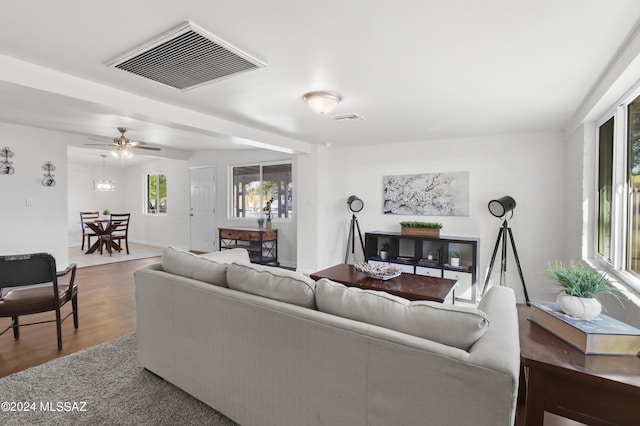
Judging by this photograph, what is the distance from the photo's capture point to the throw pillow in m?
1.94

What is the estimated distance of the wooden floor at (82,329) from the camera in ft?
8.16

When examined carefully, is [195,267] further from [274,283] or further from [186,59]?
[186,59]

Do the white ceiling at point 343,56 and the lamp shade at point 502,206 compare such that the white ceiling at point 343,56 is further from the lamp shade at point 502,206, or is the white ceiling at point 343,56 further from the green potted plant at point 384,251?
the green potted plant at point 384,251

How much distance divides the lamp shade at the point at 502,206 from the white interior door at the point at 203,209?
560 centimetres

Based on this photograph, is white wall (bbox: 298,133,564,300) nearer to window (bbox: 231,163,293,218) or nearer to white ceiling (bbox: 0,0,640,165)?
white ceiling (bbox: 0,0,640,165)

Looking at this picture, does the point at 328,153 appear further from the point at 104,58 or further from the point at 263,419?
the point at 263,419

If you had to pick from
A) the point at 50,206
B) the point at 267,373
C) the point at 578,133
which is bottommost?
the point at 267,373

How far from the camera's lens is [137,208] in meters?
9.02

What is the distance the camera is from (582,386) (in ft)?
3.74

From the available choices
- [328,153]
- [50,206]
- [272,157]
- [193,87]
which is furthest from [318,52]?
[50,206]

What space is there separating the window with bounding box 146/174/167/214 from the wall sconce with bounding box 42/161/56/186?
3340 millimetres

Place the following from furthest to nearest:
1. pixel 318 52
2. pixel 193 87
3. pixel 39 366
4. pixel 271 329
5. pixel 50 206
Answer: pixel 50 206
pixel 193 87
pixel 39 366
pixel 318 52
pixel 271 329

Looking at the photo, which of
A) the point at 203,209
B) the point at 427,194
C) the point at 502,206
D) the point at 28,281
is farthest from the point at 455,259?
the point at 203,209

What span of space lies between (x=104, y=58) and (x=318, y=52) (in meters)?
1.43
